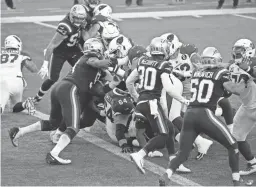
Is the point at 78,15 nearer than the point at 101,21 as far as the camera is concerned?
Yes

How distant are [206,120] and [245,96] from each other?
1.12m

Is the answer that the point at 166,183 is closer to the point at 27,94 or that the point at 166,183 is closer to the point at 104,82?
the point at 104,82

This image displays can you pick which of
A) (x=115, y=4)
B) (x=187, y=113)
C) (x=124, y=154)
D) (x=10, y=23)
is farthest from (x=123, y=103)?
(x=115, y=4)

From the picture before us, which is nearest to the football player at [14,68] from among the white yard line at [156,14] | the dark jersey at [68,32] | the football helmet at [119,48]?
the dark jersey at [68,32]

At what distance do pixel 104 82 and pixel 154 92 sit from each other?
72.1 inches

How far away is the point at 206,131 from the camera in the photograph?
9742 mm

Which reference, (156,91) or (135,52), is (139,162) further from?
(135,52)

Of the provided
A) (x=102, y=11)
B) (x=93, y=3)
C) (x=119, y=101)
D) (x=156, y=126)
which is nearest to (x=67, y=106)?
(x=119, y=101)

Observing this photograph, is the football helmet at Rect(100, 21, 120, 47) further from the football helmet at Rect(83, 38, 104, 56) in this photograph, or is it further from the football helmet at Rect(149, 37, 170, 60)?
the football helmet at Rect(149, 37, 170, 60)

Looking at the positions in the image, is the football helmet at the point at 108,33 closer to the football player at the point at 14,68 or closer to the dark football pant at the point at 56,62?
the dark football pant at the point at 56,62

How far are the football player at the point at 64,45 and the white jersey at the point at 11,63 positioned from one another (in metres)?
0.36

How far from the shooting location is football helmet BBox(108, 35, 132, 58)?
11.9 metres

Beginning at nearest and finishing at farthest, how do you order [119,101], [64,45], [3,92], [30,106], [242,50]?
[242,50], [119,101], [3,92], [30,106], [64,45]

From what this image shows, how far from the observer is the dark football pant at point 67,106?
35.6ft
